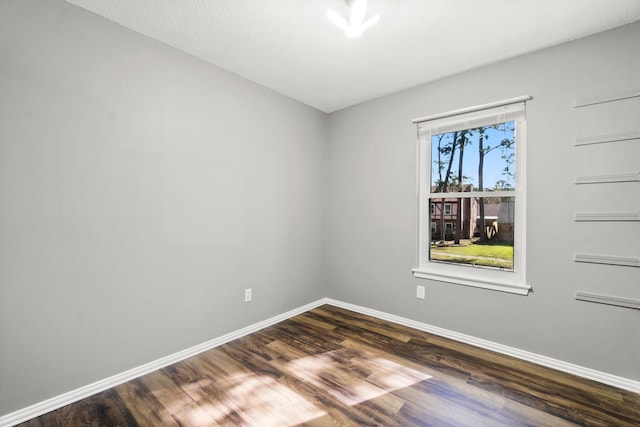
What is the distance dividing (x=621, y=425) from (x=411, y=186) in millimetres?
2115

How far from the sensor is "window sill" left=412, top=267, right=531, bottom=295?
231cm

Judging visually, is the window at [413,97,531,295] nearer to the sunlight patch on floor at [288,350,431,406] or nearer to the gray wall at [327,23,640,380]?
the gray wall at [327,23,640,380]

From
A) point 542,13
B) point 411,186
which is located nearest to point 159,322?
point 411,186

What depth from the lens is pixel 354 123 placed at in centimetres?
338

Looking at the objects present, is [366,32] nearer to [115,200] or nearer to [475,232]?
[475,232]

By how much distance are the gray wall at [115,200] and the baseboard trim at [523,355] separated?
1.40 metres

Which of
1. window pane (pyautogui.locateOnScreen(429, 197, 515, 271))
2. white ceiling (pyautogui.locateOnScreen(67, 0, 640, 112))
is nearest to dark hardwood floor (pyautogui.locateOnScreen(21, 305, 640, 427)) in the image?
window pane (pyautogui.locateOnScreen(429, 197, 515, 271))

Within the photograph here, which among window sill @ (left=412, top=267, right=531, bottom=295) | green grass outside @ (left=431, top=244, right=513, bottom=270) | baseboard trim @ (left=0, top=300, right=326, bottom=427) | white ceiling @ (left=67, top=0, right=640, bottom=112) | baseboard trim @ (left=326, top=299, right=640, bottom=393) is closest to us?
baseboard trim @ (left=0, top=300, right=326, bottom=427)

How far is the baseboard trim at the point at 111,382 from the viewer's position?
1586 millimetres

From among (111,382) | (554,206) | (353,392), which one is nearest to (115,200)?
(111,382)

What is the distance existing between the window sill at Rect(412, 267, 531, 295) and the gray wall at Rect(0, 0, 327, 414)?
1574mm

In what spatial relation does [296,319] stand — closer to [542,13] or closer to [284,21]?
[284,21]

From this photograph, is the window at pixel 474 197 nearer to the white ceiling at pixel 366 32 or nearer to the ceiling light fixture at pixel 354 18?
the white ceiling at pixel 366 32

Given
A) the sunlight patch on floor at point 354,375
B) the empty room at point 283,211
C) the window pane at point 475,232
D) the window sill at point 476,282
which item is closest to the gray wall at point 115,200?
the empty room at point 283,211
